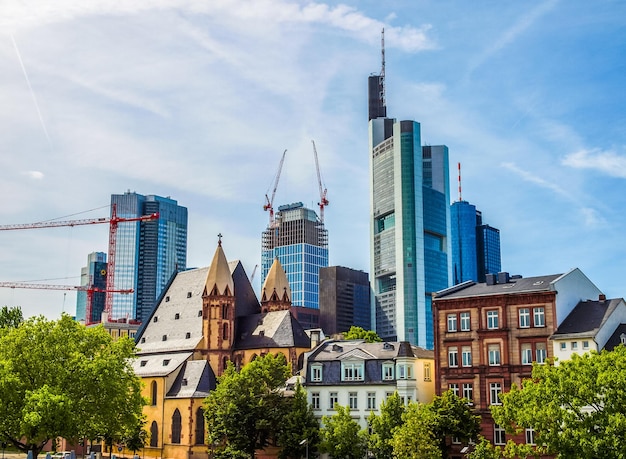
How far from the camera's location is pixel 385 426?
78375 millimetres

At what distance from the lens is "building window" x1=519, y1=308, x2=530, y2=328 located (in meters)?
75.8

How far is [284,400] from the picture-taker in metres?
90.8

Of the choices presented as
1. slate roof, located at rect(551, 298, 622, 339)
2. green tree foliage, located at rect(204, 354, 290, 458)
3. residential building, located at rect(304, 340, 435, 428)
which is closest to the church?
green tree foliage, located at rect(204, 354, 290, 458)

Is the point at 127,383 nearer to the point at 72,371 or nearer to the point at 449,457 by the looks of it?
the point at 72,371

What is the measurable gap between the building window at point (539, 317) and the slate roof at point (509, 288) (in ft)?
6.16

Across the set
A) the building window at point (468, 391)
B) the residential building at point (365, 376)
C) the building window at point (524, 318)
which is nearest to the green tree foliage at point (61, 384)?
the residential building at point (365, 376)

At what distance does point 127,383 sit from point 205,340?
128ft

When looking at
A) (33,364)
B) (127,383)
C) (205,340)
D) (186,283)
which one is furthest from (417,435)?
(186,283)

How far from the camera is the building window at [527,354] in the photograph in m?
74.9

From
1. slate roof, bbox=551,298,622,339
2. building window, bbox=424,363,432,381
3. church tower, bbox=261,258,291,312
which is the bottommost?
building window, bbox=424,363,432,381

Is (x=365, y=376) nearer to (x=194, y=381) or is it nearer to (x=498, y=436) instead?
(x=498, y=436)

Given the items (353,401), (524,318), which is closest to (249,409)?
(353,401)

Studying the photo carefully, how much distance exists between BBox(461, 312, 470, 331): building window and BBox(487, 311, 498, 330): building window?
2.19m

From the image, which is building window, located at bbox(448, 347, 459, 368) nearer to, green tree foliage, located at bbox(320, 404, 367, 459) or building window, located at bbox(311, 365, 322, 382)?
green tree foliage, located at bbox(320, 404, 367, 459)
